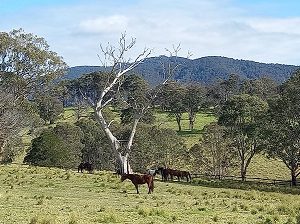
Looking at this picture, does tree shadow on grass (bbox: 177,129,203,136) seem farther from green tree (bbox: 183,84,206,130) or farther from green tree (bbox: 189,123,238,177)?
green tree (bbox: 189,123,238,177)

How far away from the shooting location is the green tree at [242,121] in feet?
186

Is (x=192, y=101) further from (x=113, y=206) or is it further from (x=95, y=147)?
(x=113, y=206)

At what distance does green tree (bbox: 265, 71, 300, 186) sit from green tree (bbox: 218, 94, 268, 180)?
667cm

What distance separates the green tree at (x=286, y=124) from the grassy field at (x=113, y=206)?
18.1m

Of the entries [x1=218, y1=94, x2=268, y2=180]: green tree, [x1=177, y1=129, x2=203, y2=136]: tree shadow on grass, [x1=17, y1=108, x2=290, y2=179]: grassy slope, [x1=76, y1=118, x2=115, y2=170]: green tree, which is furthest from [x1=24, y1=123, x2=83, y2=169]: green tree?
[x1=177, y1=129, x2=203, y2=136]: tree shadow on grass

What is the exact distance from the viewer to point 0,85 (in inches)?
1967

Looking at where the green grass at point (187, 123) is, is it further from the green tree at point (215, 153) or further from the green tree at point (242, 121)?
the green tree at point (242, 121)

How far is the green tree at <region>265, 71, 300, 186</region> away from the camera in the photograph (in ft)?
150

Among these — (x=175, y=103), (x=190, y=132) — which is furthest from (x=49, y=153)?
(x=175, y=103)

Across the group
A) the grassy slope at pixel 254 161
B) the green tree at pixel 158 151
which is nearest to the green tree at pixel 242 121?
the grassy slope at pixel 254 161

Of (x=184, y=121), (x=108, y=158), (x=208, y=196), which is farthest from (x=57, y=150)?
(x=184, y=121)

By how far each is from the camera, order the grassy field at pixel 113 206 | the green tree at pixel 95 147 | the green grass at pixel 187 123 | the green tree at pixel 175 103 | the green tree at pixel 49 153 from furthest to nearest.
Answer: the green tree at pixel 175 103 → the green grass at pixel 187 123 → the green tree at pixel 95 147 → the green tree at pixel 49 153 → the grassy field at pixel 113 206

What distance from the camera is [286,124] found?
4706 centimetres

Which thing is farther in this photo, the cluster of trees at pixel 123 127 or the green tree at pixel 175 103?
the green tree at pixel 175 103
